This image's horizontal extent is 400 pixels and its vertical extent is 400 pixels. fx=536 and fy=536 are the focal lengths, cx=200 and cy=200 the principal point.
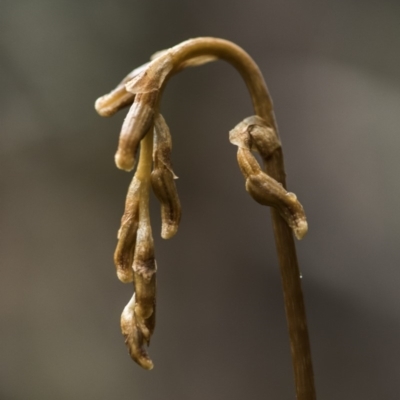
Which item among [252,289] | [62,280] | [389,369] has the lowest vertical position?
[389,369]

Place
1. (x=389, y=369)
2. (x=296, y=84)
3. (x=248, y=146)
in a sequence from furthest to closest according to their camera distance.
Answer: (x=296, y=84) < (x=389, y=369) < (x=248, y=146)

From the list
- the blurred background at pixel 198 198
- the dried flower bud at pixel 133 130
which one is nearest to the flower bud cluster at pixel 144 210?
the dried flower bud at pixel 133 130

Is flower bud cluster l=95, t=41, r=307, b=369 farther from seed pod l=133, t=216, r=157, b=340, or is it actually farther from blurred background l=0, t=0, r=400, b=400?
blurred background l=0, t=0, r=400, b=400

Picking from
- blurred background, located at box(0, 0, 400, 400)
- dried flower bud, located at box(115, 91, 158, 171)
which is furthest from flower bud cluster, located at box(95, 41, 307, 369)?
blurred background, located at box(0, 0, 400, 400)

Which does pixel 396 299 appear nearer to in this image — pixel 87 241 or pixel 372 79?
pixel 372 79

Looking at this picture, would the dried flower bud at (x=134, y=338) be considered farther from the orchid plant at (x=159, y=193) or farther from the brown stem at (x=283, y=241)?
the brown stem at (x=283, y=241)

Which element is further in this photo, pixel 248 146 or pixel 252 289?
pixel 252 289

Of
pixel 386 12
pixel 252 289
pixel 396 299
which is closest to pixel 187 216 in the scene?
pixel 252 289
